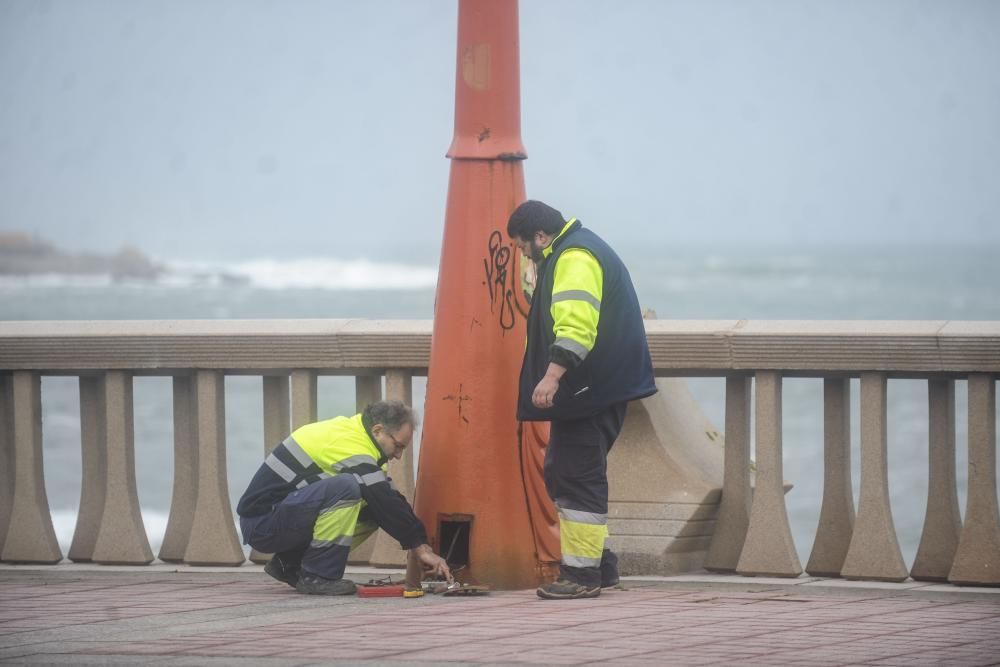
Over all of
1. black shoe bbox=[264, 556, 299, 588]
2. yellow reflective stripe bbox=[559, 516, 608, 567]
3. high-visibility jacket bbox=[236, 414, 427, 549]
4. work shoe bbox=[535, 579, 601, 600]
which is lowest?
work shoe bbox=[535, 579, 601, 600]

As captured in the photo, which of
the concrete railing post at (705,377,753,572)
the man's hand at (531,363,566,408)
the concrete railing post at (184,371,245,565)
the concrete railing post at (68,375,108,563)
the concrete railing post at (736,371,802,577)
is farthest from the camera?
the concrete railing post at (68,375,108,563)

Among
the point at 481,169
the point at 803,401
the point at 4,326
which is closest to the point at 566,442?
the point at 481,169

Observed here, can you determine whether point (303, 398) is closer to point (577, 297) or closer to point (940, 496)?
point (577, 297)

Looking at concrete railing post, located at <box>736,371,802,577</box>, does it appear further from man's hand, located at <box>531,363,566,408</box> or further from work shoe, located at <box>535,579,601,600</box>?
man's hand, located at <box>531,363,566,408</box>

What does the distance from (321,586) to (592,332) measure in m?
1.53

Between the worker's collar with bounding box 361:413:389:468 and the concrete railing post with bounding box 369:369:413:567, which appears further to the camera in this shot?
the concrete railing post with bounding box 369:369:413:567

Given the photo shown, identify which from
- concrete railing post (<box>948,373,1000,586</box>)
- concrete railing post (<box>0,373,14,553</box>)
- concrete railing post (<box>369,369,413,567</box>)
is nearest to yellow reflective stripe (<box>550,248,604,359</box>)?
concrete railing post (<box>369,369,413,567</box>)

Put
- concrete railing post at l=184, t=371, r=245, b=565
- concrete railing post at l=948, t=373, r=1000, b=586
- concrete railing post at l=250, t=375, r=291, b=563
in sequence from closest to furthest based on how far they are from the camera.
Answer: concrete railing post at l=948, t=373, r=1000, b=586 → concrete railing post at l=184, t=371, r=245, b=565 → concrete railing post at l=250, t=375, r=291, b=563

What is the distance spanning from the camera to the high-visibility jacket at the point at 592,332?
7277mm

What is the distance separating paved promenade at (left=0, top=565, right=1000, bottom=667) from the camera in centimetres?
577

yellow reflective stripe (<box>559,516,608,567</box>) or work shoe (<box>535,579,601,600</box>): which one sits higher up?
yellow reflective stripe (<box>559,516,608,567</box>)

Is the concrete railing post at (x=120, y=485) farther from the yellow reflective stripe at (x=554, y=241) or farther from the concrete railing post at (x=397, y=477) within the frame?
the yellow reflective stripe at (x=554, y=241)

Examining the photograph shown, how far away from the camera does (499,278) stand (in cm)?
773

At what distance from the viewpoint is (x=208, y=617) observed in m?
6.75
